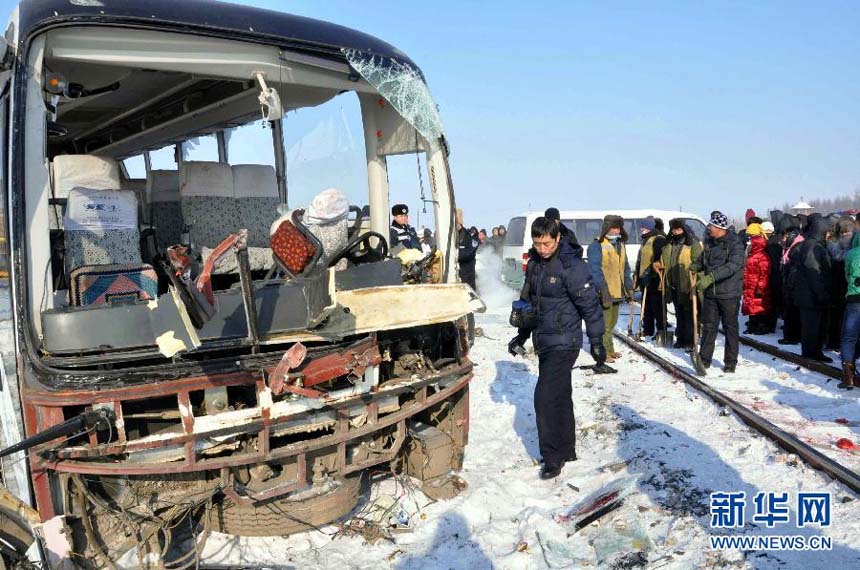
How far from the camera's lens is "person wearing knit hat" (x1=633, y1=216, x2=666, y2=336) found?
977 cm

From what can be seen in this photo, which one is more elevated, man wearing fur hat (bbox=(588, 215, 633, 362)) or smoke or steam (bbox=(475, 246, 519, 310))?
man wearing fur hat (bbox=(588, 215, 633, 362))

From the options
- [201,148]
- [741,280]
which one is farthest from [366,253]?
[741,280]

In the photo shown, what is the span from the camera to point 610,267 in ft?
28.3

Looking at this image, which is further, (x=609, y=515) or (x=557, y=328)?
(x=557, y=328)

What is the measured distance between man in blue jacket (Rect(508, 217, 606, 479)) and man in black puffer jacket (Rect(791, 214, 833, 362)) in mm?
4411

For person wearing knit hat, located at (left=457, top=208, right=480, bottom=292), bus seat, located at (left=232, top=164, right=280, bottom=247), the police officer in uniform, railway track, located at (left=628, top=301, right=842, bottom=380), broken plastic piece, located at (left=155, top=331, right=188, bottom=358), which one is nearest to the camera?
broken plastic piece, located at (left=155, top=331, right=188, bottom=358)

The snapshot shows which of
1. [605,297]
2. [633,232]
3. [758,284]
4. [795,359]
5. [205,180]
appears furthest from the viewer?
[633,232]

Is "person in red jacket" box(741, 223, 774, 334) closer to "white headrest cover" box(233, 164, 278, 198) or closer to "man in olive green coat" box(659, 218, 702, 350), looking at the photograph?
"man in olive green coat" box(659, 218, 702, 350)

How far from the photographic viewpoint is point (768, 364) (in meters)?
7.75

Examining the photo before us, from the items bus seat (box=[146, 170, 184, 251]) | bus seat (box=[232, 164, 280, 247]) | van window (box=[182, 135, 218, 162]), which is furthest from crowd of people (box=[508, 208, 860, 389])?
bus seat (box=[146, 170, 184, 251])

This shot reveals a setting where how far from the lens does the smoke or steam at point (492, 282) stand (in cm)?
1669

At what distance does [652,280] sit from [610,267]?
1.64 m

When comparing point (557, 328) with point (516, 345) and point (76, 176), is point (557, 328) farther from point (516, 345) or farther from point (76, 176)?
point (76, 176)

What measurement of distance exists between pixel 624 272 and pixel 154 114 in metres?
6.25
